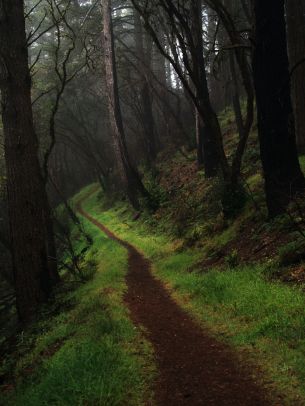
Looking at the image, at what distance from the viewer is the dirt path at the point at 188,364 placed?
460 centimetres

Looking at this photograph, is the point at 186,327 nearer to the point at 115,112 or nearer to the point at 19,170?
the point at 19,170

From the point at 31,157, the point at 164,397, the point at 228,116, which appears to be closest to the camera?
the point at 164,397

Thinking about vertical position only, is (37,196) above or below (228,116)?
below

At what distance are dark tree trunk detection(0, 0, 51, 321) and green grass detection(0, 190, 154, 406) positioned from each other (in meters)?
1.08

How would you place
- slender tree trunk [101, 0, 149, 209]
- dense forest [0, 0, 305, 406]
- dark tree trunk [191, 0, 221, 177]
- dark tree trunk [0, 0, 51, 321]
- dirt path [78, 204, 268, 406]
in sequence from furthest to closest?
slender tree trunk [101, 0, 149, 209], dark tree trunk [191, 0, 221, 177], dark tree trunk [0, 0, 51, 321], dense forest [0, 0, 305, 406], dirt path [78, 204, 268, 406]

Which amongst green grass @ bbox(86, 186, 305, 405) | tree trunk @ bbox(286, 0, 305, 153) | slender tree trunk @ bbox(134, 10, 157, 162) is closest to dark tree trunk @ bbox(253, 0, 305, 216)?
green grass @ bbox(86, 186, 305, 405)

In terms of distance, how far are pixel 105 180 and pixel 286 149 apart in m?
24.9

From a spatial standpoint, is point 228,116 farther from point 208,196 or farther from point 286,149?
point 286,149

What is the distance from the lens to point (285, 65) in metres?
9.27

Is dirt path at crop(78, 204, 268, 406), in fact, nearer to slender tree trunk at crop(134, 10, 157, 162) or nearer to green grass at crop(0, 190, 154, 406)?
green grass at crop(0, 190, 154, 406)

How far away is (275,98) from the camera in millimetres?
9273

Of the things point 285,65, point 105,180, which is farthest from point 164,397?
point 105,180

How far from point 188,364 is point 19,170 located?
605 centimetres

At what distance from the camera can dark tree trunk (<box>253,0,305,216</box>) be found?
30.1 ft
